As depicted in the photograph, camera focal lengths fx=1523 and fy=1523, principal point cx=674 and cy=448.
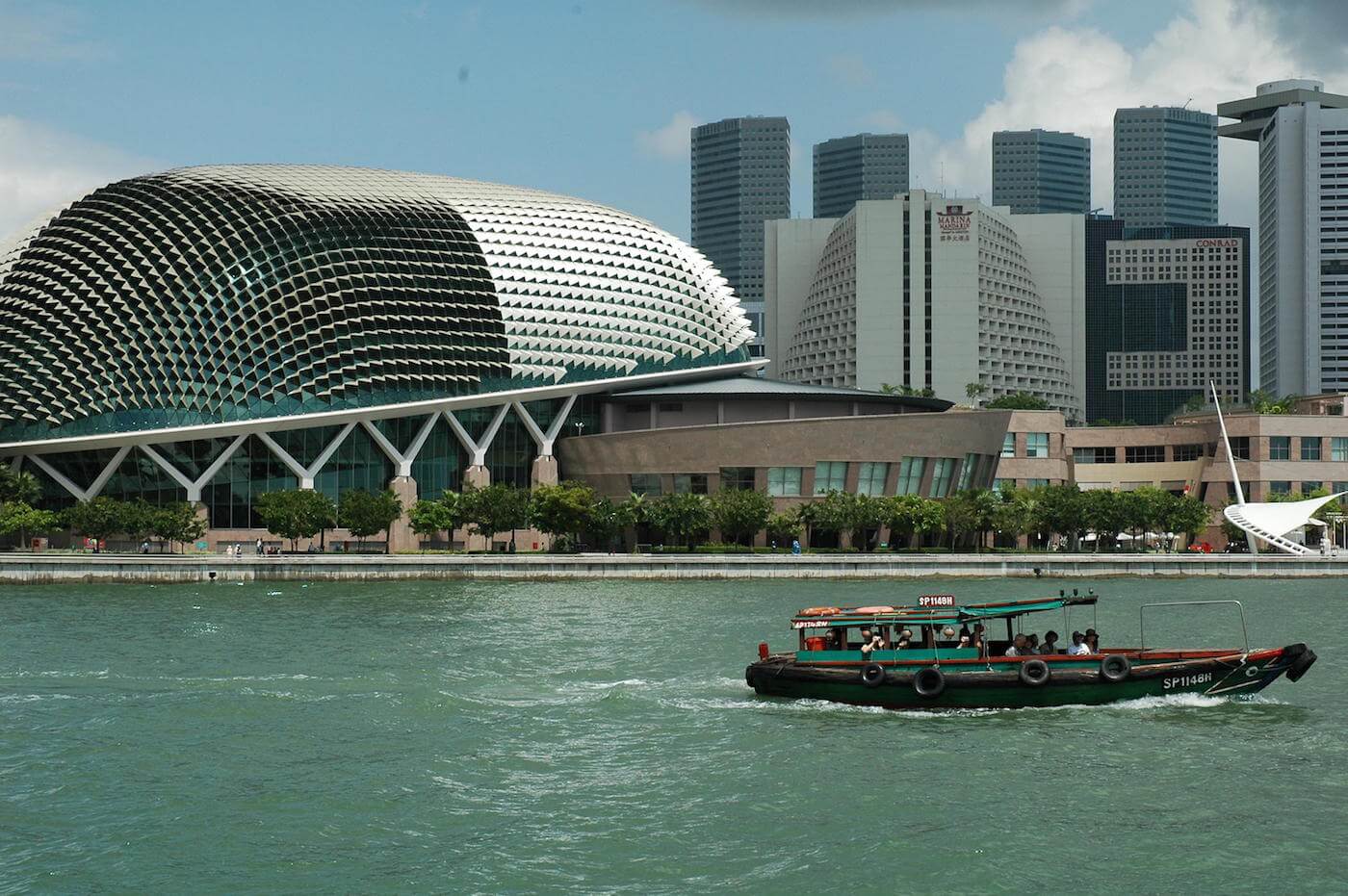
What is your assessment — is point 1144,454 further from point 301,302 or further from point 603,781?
point 603,781

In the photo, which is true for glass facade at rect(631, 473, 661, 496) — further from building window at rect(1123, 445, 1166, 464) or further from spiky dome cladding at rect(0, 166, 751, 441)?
building window at rect(1123, 445, 1166, 464)

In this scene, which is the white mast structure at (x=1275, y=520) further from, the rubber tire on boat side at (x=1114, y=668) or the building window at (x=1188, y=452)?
the rubber tire on boat side at (x=1114, y=668)

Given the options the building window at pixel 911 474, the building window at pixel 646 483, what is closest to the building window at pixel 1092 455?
the building window at pixel 911 474

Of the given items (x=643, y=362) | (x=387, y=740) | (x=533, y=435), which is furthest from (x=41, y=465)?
(x=387, y=740)

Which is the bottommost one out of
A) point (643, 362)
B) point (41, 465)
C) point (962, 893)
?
point (962, 893)

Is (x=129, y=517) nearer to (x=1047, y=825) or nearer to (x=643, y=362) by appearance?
(x=643, y=362)

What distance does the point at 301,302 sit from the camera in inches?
4606

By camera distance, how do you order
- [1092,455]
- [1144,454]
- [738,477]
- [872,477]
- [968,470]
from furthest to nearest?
[1092,455], [1144,454], [968,470], [872,477], [738,477]

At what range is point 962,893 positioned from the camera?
2541 centimetres

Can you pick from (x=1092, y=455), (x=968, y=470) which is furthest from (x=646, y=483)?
(x=1092, y=455)

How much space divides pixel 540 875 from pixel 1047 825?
9.91m

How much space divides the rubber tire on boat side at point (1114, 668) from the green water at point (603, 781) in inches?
34.7

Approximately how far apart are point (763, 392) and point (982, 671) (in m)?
85.4

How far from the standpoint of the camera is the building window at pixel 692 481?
117438mm
